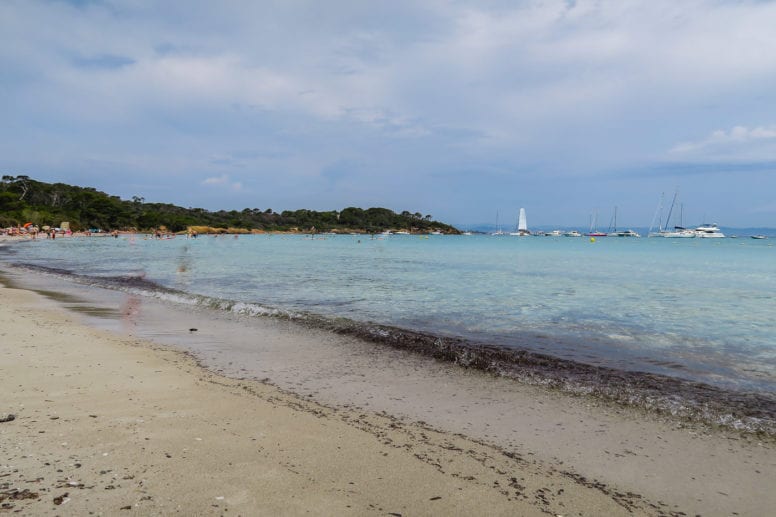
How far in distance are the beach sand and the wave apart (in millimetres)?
588

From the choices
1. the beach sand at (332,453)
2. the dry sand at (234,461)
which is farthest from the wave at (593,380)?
the dry sand at (234,461)

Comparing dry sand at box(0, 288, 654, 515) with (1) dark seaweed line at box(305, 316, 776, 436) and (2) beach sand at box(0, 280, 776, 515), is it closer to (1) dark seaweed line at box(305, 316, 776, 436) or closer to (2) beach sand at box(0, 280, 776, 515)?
(2) beach sand at box(0, 280, 776, 515)

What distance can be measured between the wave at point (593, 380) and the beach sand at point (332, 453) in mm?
588

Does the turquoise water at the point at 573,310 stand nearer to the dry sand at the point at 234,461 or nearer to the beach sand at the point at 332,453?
the beach sand at the point at 332,453

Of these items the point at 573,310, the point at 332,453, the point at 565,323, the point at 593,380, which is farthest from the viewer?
the point at 573,310

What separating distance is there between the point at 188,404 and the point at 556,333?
9.02m

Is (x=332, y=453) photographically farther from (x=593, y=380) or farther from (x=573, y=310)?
(x=573, y=310)

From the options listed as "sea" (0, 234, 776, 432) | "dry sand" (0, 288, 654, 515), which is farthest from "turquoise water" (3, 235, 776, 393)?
"dry sand" (0, 288, 654, 515)

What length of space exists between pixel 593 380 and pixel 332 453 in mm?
5114

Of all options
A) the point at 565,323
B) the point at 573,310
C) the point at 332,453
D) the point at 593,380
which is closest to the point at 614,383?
the point at 593,380

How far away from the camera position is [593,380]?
25.2 feet

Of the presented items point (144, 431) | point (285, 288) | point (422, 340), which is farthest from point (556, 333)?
point (285, 288)

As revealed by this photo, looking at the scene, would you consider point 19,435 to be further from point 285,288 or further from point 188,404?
point 285,288

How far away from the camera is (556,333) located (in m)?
11.7
